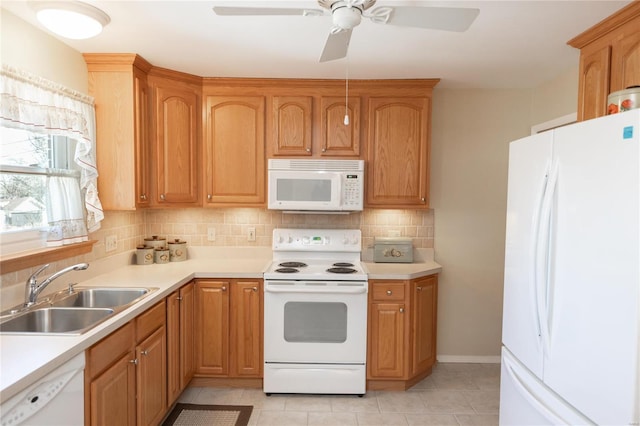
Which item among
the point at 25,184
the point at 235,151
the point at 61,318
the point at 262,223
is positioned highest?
the point at 235,151

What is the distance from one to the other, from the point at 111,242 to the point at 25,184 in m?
0.81

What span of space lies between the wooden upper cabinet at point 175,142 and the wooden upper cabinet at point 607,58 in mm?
2631

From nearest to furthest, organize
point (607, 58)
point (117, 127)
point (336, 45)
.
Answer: point (336, 45), point (607, 58), point (117, 127)

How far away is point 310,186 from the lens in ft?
10.00

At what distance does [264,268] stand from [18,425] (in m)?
1.84

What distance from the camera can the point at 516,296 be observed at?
6.10 ft

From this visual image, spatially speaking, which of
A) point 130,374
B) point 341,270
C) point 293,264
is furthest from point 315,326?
point 130,374

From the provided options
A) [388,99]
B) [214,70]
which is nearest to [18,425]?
[214,70]

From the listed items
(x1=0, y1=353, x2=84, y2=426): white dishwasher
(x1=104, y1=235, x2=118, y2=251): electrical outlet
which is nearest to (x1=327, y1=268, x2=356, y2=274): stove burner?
(x1=104, y1=235, x2=118, y2=251): electrical outlet

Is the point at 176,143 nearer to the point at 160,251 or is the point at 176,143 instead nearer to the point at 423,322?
the point at 160,251

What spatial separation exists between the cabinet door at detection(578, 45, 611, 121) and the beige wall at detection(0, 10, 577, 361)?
111 cm

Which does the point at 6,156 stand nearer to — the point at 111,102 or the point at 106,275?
the point at 111,102

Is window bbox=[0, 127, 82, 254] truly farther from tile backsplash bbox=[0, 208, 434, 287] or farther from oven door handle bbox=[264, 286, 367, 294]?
oven door handle bbox=[264, 286, 367, 294]

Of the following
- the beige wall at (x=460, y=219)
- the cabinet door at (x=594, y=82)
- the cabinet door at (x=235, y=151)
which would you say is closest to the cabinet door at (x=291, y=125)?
the cabinet door at (x=235, y=151)
